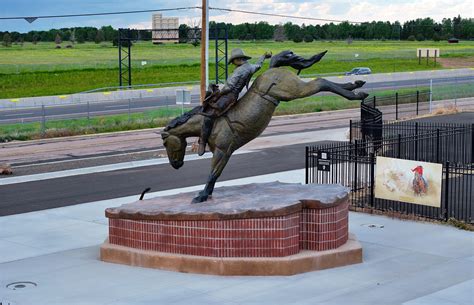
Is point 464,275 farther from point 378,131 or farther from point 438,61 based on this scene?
point 438,61

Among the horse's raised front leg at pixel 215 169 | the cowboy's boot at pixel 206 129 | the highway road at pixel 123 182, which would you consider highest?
the cowboy's boot at pixel 206 129

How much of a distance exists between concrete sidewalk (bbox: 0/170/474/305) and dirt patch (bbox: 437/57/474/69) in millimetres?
85226

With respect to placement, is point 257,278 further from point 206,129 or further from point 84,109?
point 84,109

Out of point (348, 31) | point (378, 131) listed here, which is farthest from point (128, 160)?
point (348, 31)

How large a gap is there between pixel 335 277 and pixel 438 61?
9580 centimetres

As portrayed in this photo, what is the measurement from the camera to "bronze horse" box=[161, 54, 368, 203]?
51.3 feet

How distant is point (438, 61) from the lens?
106 metres

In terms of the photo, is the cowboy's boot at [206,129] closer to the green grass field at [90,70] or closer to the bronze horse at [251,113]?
the bronze horse at [251,113]

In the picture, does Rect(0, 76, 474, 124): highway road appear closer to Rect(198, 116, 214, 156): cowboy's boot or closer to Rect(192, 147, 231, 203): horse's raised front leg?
Rect(198, 116, 214, 156): cowboy's boot

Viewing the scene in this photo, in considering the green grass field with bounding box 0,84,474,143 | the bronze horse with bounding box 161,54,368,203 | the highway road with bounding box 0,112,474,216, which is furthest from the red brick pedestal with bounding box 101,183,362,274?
the green grass field with bounding box 0,84,474,143

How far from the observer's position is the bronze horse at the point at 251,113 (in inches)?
615

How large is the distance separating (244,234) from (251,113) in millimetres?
2468

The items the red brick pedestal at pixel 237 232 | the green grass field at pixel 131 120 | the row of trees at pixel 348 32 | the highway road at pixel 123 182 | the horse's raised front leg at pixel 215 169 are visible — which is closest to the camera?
the red brick pedestal at pixel 237 232

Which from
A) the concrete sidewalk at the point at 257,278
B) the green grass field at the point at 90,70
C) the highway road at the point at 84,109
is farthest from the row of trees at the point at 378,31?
the concrete sidewalk at the point at 257,278
